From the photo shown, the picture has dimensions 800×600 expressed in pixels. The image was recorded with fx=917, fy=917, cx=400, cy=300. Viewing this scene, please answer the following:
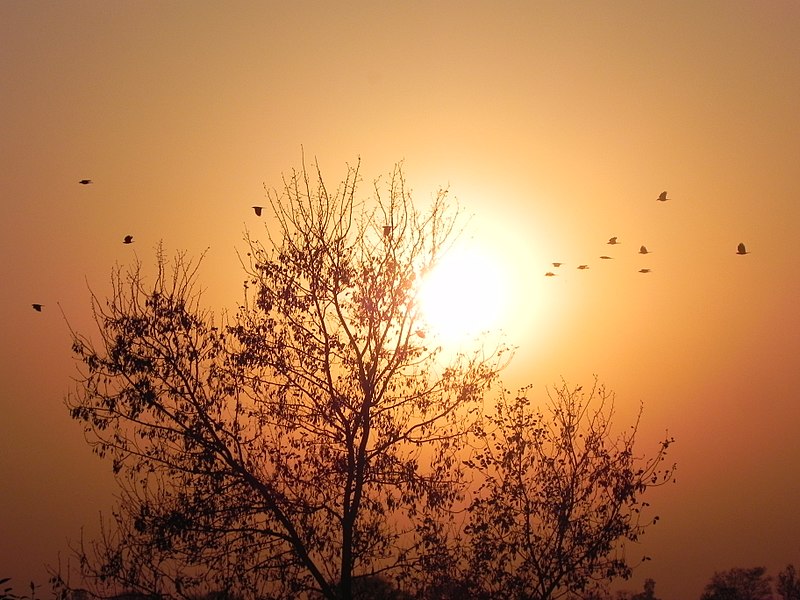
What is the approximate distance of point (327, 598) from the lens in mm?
21438

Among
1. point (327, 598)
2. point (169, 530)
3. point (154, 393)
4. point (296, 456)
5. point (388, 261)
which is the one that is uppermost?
point (388, 261)

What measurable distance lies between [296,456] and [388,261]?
5.23 meters

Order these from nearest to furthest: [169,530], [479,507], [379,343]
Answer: [169,530] < [379,343] < [479,507]

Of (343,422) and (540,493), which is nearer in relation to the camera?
(343,422)

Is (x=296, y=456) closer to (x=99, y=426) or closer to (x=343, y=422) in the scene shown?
(x=343, y=422)

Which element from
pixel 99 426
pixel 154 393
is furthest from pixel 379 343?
pixel 99 426

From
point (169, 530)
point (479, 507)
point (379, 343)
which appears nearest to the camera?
point (169, 530)

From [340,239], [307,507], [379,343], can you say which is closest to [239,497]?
[307,507]

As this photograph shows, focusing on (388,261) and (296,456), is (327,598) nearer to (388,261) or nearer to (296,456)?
(296,456)

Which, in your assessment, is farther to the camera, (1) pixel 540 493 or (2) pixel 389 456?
(1) pixel 540 493

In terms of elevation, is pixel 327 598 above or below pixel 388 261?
below

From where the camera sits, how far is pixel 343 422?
860 inches

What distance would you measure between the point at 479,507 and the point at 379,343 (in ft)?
18.4

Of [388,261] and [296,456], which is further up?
[388,261]
